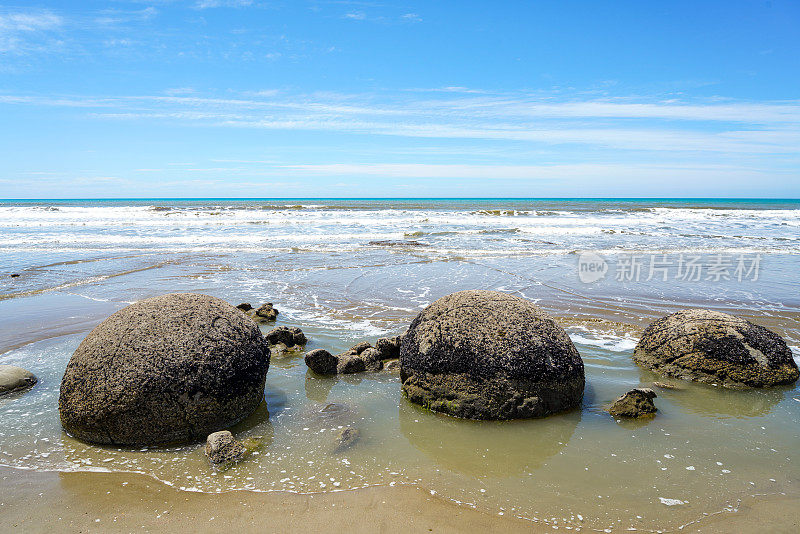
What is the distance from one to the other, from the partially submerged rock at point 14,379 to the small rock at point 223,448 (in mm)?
2925

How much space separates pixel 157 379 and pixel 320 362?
2141mm

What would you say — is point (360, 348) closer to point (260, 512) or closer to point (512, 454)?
point (512, 454)

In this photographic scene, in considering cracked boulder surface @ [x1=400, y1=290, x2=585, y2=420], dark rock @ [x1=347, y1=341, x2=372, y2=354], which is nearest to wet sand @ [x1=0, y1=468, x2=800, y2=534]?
cracked boulder surface @ [x1=400, y1=290, x2=585, y2=420]

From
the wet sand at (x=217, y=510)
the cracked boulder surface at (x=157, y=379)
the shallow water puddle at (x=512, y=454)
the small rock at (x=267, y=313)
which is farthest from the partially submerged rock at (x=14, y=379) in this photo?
the small rock at (x=267, y=313)

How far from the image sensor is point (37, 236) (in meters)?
26.2

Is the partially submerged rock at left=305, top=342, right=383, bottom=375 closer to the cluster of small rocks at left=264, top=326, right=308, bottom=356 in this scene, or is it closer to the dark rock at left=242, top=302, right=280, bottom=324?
the cluster of small rocks at left=264, top=326, right=308, bottom=356

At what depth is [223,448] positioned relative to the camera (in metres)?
4.29

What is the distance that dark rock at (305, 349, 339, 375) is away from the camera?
6301mm

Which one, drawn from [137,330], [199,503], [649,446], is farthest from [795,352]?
[137,330]

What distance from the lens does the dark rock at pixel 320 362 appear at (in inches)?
248

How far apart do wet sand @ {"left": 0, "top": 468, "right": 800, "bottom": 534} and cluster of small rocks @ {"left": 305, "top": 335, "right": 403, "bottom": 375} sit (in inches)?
98.4

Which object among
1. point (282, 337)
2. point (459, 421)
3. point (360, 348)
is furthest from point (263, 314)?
→ point (459, 421)

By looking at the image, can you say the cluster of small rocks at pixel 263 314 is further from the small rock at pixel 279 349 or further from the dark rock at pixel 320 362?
the dark rock at pixel 320 362

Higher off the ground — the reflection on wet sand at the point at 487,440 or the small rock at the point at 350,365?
the small rock at the point at 350,365
